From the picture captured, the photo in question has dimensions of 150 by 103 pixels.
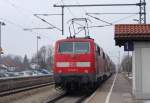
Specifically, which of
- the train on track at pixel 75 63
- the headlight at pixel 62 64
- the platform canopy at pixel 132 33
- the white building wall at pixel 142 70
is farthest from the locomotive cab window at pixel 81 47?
the white building wall at pixel 142 70

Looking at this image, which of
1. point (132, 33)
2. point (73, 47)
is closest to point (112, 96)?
point (73, 47)

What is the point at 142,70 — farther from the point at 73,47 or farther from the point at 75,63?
the point at 73,47

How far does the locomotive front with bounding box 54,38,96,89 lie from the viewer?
25484mm

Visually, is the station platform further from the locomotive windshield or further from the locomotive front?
the locomotive windshield

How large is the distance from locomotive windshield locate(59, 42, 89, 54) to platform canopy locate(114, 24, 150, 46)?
5059mm

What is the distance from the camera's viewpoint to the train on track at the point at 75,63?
25.5 meters

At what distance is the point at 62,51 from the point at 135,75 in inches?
261

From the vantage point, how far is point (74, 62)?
25.7 m

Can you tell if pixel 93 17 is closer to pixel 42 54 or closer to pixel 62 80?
pixel 62 80

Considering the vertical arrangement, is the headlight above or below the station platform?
above

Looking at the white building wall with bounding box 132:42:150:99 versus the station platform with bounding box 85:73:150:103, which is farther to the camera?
the station platform with bounding box 85:73:150:103

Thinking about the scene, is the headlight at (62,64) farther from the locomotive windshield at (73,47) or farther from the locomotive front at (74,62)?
the locomotive windshield at (73,47)

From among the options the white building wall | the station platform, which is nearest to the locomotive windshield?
the station platform

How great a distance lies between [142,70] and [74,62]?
595 cm
